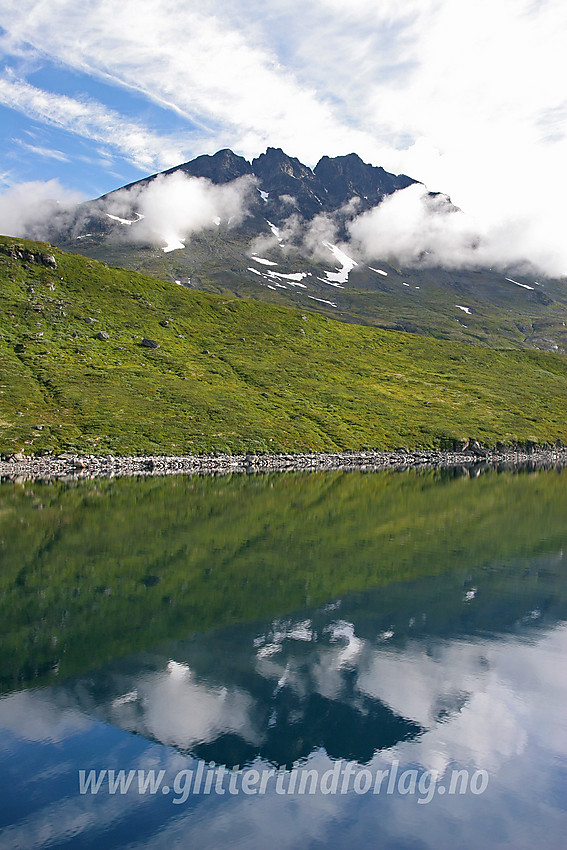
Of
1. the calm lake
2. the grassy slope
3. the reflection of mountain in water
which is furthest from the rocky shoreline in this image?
the reflection of mountain in water

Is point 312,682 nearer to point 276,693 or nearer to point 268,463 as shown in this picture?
point 276,693

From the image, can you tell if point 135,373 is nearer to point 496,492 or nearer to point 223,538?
point 496,492

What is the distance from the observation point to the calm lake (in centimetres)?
1174

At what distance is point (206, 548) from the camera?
111 ft

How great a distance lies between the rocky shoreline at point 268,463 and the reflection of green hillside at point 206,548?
8.72 metres

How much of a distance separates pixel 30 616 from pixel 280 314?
149 m

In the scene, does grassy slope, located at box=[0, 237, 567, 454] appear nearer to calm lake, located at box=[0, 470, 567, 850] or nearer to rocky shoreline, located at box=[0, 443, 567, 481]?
rocky shoreline, located at box=[0, 443, 567, 481]

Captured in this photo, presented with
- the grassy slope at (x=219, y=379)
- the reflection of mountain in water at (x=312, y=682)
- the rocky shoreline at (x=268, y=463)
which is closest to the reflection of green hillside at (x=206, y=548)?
the reflection of mountain in water at (x=312, y=682)

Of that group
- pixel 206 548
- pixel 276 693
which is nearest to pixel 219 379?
pixel 206 548

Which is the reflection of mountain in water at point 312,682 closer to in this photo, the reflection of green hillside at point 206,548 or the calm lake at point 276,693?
the calm lake at point 276,693

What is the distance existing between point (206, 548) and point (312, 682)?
17.1 metres

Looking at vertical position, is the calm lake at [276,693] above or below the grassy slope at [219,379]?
below

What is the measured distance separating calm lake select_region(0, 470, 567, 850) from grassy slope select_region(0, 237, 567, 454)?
1901 inches

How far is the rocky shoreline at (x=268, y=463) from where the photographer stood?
6494cm
